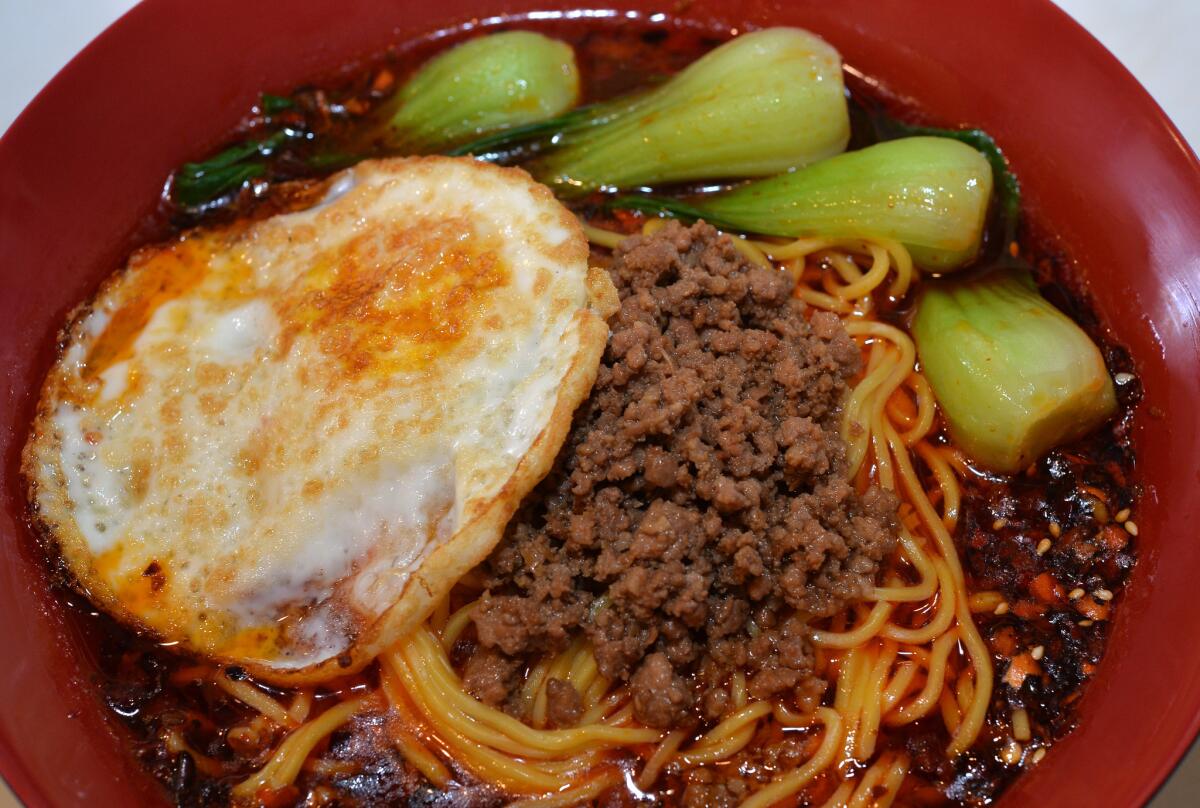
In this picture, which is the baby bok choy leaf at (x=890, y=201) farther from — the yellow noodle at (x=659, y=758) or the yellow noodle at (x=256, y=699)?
the yellow noodle at (x=256, y=699)

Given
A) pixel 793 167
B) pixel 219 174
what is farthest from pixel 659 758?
pixel 219 174

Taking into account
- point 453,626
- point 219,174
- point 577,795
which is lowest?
point 577,795

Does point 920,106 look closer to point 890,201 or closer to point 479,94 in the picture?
point 890,201

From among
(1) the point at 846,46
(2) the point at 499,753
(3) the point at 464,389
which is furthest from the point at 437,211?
(1) the point at 846,46

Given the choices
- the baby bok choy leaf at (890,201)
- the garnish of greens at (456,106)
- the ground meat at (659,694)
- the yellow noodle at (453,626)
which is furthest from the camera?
the garnish of greens at (456,106)

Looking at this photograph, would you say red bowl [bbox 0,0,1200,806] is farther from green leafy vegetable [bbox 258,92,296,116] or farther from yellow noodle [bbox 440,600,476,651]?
yellow noodle [bbox 440,600,476,651]

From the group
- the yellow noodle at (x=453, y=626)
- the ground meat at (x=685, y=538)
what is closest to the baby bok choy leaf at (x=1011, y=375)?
the ground meat at (x=685, y=538)
